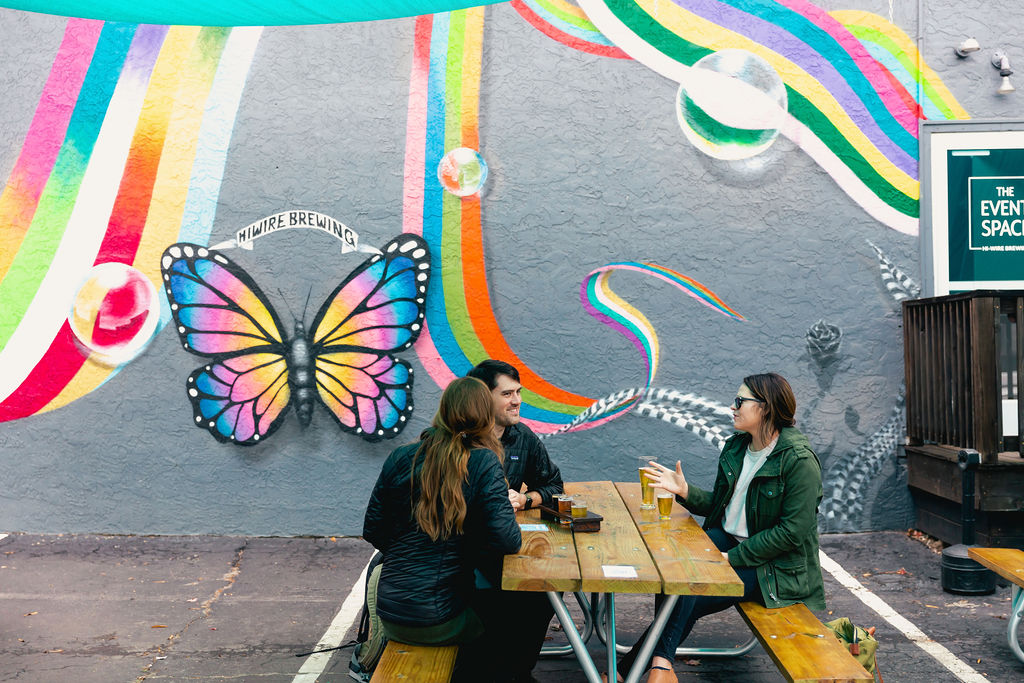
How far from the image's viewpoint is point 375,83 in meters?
6.87

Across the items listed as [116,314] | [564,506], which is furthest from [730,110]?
[116,314]

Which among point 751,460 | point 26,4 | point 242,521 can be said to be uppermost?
point 26,4

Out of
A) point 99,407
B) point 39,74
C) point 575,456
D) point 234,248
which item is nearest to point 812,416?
point 575,456

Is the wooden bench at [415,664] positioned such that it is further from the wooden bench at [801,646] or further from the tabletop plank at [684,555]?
the wooden bench at [801,646]

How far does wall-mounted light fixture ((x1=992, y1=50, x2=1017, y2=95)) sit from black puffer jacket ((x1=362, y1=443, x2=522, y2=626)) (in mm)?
5586

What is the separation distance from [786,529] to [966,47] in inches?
190

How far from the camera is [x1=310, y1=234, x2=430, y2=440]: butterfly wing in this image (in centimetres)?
682

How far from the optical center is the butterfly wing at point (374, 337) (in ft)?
22.4

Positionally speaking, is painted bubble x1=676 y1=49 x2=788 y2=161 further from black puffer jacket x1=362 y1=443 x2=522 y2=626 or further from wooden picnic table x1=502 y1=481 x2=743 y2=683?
black puffer jacket x1=362 y1=443 x2=522 y2=626

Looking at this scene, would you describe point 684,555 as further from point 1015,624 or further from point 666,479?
point 1015,624

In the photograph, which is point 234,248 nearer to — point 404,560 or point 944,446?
point 404,560

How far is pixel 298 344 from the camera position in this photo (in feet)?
22.5

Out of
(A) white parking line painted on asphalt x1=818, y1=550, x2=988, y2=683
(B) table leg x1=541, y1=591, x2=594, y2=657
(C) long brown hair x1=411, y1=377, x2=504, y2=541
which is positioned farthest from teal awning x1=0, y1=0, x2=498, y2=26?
(A) white parking line painted on asphalt x1=818, y1=550, x2=988, y2=683

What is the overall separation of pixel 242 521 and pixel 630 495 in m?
3.50
